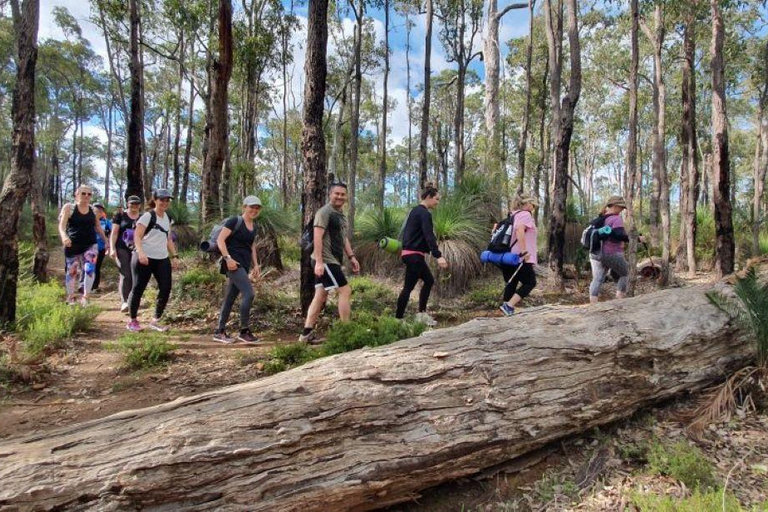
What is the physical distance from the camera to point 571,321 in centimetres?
347

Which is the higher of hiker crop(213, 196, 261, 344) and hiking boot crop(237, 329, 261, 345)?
hiker crop(213, 196, 261, 344)

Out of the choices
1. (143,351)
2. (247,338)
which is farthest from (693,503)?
(143,351)

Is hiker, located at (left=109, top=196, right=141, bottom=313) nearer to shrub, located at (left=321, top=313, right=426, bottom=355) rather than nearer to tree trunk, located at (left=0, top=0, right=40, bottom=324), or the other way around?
tree trunk, located at (left=0, top=0, right=40, bottom=324)

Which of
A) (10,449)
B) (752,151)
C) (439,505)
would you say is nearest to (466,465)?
(439,505)

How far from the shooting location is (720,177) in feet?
28.2

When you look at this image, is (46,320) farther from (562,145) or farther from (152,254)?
(562,145)

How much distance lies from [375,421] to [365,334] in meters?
1.71

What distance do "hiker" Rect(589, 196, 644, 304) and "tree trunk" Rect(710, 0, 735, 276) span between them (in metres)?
4.01

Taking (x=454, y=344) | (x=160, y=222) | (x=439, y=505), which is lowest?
(x=439, y=505)

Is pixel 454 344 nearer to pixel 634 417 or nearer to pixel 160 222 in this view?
pixel 634 417

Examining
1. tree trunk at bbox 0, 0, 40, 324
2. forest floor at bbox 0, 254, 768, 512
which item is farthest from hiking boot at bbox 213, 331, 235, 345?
tree trunk at bbox 0, 0, 40, 324

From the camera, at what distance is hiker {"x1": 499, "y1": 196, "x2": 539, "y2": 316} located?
5.50 m

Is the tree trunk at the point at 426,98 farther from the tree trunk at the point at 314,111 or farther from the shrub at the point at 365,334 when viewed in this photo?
the shrub at the point at 365,334

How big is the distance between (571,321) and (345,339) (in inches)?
76.5
